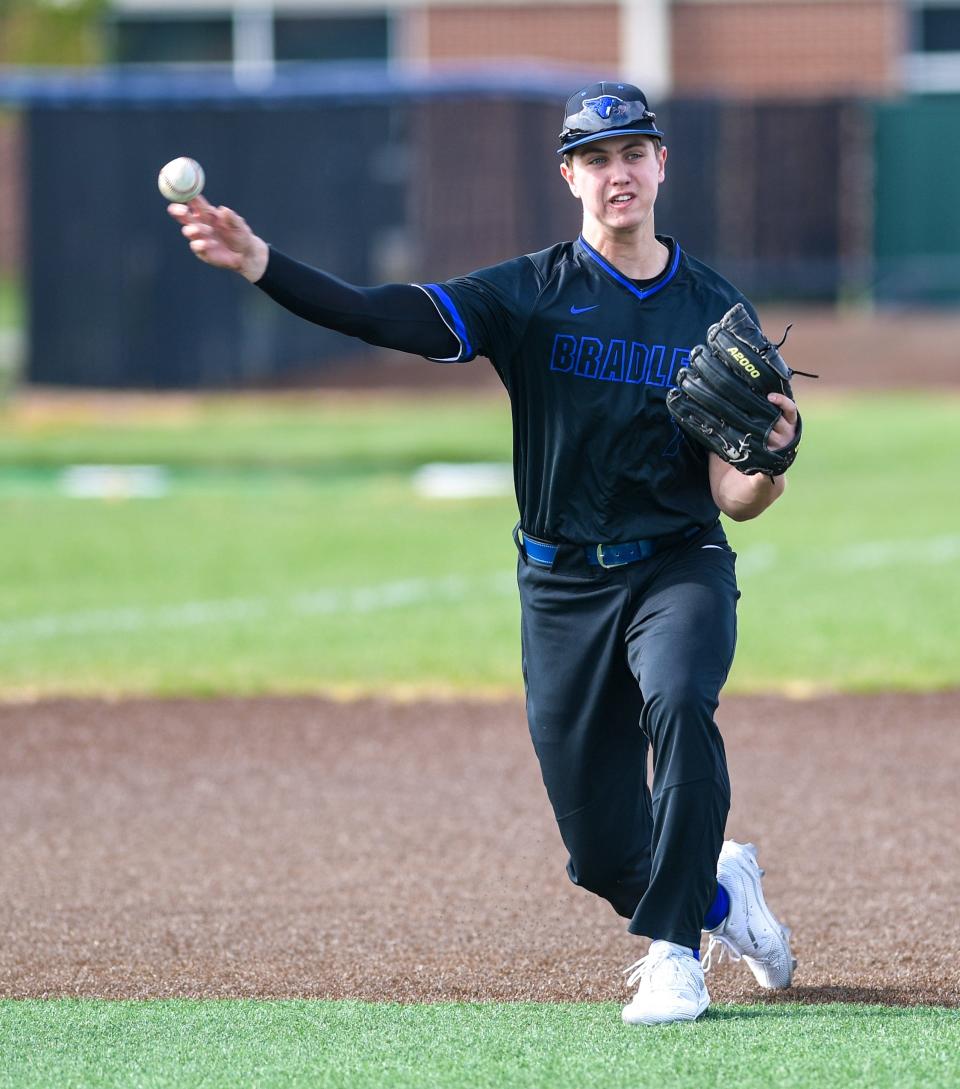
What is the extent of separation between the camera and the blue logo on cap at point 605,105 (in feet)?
15.3

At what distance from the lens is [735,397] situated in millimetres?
4449

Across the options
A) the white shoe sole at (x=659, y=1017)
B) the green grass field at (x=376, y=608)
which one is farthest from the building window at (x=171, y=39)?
the white shoe sole at (x=659, y=1017)

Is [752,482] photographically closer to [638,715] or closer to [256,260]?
[638,715]

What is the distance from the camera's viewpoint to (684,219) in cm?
2480

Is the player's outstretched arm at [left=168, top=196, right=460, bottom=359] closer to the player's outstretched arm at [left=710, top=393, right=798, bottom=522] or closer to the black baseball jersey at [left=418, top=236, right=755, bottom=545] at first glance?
the black baseball jersey at [left=418, top=236, right=755, bottom=545]

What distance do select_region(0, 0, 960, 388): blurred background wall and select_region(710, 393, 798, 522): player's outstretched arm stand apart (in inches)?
610

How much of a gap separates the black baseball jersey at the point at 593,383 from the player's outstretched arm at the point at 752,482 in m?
0.05

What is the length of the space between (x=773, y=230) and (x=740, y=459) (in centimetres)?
2280

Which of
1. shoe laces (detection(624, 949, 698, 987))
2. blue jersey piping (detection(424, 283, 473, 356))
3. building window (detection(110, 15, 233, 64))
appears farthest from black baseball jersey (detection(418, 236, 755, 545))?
building window (detection(110, 15, 233, 64))

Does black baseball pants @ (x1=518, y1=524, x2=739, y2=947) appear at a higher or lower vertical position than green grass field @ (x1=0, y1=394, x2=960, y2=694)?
higher

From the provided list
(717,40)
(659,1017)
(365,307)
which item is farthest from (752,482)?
(717,40)

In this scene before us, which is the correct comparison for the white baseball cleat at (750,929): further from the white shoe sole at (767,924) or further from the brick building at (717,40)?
the brick building at (717,40)

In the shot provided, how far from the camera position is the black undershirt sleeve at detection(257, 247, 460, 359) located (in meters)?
4.58

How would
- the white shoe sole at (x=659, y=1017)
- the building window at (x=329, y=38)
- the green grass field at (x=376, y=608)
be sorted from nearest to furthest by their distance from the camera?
the green grass field at (x=376, y=608), the white shoe sole at (x=659, y=1017), the building window at (x=329, y=38)
